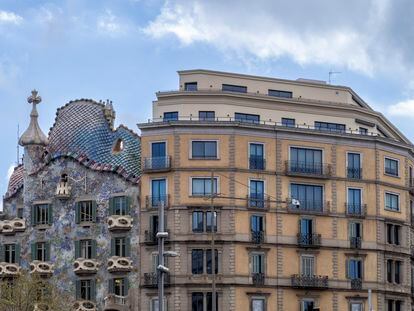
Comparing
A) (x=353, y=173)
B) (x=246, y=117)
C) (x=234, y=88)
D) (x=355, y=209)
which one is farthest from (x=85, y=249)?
(x=353, y=173)

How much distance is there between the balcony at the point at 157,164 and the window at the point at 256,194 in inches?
259

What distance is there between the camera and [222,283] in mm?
86688

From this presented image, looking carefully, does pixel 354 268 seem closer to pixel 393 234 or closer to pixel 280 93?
pixel 393 234

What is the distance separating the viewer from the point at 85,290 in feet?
297

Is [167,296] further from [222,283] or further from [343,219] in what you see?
[343,219]

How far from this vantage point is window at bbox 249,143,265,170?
293 ft

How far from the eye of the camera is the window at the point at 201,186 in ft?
288

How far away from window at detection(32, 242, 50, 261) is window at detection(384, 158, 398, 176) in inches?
1102

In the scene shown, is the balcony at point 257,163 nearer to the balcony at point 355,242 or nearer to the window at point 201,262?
the window at point 201,262

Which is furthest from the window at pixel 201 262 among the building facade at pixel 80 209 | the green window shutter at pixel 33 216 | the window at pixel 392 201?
the window at pixel 392 201

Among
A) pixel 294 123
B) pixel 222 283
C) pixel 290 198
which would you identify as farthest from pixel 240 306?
pixel 294 123

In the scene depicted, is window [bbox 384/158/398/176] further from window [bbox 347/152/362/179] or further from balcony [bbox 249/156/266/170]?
balcony [bbox 249/156/266/170]

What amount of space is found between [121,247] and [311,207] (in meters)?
15.0

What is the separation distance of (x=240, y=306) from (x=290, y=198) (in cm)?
935
